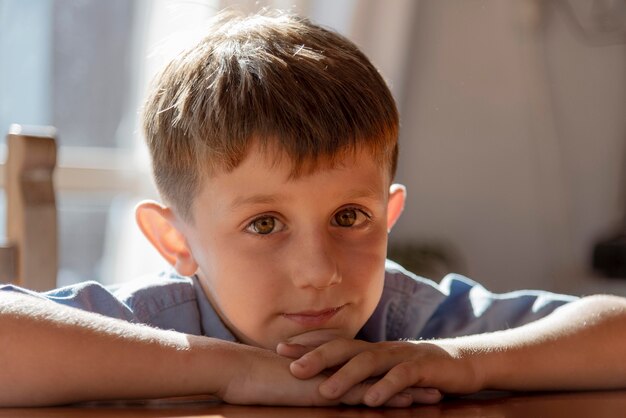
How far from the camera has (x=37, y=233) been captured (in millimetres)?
1178

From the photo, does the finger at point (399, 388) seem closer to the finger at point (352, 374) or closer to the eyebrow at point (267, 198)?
the finger at point (352, 374)

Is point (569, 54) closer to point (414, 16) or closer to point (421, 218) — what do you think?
point (414, 16)

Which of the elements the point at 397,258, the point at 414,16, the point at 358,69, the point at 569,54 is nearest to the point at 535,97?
the point at 569,54

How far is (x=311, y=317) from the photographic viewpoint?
0.95 m

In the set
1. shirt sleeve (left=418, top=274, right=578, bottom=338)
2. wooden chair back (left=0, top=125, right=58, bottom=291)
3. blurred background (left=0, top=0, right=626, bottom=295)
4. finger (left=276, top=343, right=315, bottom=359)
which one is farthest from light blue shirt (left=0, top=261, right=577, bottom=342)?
blurred background (left=0, top=0, right=626, bottom=295)

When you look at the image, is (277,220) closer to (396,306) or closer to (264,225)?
(264,225)

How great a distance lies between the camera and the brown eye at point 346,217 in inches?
38.8

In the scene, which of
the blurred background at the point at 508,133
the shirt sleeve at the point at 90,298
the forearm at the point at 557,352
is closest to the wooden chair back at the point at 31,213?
the shirt sleeve at the point at 90,298

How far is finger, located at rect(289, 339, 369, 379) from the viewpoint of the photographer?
30.9 inches

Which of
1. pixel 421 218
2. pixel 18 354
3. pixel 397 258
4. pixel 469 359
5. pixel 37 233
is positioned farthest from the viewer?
pixel 421 218

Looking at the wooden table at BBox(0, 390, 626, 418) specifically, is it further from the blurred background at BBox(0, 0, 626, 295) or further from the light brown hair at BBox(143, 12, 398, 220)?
the blurred background at BBox(0, 0, 626, 295)

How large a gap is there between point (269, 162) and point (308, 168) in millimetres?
39

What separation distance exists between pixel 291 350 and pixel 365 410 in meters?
0.11

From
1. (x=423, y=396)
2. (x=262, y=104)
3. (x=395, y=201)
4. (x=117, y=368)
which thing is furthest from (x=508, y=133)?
(x=117, y=368)
